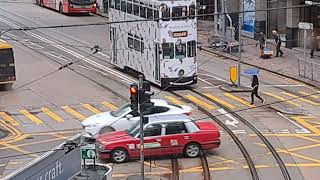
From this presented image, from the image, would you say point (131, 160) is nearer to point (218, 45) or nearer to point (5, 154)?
point (5, 154)

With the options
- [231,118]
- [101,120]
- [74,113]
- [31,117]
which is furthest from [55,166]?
[74,113]

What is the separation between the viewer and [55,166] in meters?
12.5

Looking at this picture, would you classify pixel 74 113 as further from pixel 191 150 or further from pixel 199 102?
pixel 191 150

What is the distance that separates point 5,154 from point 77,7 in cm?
3400

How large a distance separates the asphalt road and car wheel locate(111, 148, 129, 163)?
21 centimetres

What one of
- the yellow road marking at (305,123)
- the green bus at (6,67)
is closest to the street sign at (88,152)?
the yellow road marking at (305,123)

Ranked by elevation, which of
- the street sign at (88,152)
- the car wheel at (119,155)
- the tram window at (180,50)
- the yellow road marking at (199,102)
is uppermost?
the tram window at (180,50)

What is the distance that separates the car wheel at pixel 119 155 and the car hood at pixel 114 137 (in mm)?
346

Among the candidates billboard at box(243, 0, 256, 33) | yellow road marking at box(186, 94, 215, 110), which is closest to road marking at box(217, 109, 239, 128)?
yellow road marking at box(186, 94, 215, 110)

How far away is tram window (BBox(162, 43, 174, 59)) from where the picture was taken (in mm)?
32562

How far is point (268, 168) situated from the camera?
22.7m

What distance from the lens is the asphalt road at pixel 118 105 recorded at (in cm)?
2320

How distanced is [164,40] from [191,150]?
9.47 m

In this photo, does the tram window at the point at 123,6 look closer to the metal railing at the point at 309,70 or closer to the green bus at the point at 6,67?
the green bus at the point at 6,67
